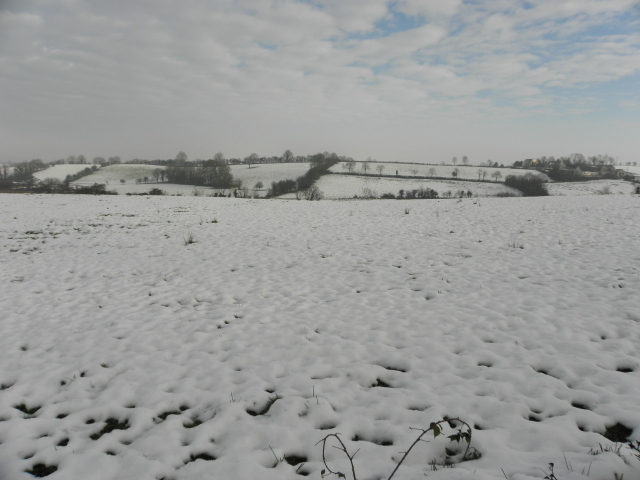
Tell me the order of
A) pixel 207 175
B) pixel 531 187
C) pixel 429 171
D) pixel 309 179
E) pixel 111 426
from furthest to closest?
1. pixel 429 171
2. pixel 207 175
3. pixel 309 179
4. pixel 531 187
5. pixel 111 426

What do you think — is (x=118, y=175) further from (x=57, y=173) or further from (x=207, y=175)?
(x=207, y=175)

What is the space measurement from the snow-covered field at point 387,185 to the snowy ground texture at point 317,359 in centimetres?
5962

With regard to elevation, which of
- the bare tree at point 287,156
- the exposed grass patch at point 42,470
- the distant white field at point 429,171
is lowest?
the exposed grass patch at point 42,470

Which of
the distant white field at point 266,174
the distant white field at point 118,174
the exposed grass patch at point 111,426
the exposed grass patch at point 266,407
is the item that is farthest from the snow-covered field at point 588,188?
the distant white field at point 118,174

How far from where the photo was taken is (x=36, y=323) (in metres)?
6.70

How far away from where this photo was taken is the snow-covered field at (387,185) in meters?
71.4

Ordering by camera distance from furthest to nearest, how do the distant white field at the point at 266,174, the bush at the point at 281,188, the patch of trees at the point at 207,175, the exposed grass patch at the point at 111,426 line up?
the distant white field at the point at 266,174 < the patch of trees at the point at 207,175 < the bush at the point at 281,188 < the exposed grass patch at the point at 111,426

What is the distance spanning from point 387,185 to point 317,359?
261 feet

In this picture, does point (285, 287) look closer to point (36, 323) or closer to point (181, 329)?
point (181, 329)

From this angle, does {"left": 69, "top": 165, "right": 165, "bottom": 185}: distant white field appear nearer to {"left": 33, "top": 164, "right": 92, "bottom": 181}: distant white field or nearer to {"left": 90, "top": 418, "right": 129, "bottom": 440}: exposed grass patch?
{"left": 33, "top": 164, "right": 92, "bottom": 181}: distant white field

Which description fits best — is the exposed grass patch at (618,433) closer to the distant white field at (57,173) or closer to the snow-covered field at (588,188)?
the snow-covered field at (588,188)

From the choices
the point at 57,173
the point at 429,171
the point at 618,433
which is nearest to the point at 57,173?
the point at 57,173

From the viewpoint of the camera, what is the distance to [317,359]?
16.9 ft

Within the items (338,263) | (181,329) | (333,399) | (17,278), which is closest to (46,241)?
(17,278)
